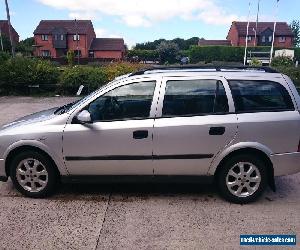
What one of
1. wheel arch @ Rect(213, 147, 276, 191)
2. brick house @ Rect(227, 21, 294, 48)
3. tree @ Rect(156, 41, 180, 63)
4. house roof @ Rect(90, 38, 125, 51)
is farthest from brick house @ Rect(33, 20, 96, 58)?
wheel arch @ Rect(213, 147, 276, 191)

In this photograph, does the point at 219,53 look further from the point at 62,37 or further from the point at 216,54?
the point at 62,37

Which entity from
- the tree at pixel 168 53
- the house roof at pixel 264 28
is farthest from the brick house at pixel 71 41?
the house roof at pixel 264 28

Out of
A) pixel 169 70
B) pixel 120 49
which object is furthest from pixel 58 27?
pixel 169 70

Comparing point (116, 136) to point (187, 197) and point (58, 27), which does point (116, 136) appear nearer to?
point (187, 197)

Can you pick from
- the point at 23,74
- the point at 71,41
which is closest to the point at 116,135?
the point at 23,74

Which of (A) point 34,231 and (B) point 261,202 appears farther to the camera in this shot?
(B) point 261,202

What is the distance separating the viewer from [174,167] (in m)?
4.29

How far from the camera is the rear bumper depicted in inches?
168

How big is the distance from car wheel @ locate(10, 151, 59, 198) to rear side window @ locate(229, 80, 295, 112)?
8.61 feet

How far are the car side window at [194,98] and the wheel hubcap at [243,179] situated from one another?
0.79 metres

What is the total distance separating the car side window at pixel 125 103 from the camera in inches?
169

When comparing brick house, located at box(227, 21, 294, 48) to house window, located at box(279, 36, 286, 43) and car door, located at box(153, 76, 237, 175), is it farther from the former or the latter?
car door, located at box(153, 76, 237, 175)

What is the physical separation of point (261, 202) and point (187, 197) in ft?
3.26

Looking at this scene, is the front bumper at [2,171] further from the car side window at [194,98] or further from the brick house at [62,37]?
the brick house at [62,37]
